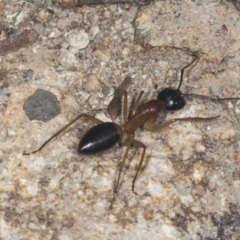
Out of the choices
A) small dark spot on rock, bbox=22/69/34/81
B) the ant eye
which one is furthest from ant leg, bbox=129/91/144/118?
small dark spot on rock, bbox=22/69/34/81

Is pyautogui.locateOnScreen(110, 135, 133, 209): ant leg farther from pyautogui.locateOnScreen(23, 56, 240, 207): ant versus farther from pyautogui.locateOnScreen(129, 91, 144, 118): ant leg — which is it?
pyautogui.locateOnScreen(129, 91, 144, 118): ant leg

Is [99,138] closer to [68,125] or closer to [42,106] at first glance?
[68,125]

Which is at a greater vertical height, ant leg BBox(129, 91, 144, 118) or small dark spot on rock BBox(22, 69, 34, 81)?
small dark spot on rock BBox(22, 69, 34, 81)

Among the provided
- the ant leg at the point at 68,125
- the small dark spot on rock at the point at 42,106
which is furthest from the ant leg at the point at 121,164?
the small dark spot on rock at the point at 42,106

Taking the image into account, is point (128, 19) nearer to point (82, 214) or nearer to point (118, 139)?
point (118, 139)

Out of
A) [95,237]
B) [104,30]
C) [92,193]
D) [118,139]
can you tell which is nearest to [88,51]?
[104,30]
